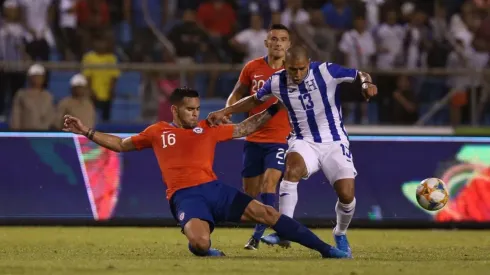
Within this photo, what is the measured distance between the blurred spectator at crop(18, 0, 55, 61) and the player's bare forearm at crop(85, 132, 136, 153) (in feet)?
25.8

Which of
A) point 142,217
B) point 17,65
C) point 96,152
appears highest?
point 17,65

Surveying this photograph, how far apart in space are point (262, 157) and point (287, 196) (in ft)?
5.04

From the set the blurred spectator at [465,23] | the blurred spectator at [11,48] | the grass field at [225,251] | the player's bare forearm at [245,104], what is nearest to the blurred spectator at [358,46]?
the blurred spectator at [465,23]

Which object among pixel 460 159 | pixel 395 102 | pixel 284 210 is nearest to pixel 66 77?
pixel 395 102

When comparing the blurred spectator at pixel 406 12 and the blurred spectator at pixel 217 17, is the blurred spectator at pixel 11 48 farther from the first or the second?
the blurred spectator at pixel 406 12

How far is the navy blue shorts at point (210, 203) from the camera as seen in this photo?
998 cm

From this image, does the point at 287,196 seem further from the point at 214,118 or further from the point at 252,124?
the point at 214,118

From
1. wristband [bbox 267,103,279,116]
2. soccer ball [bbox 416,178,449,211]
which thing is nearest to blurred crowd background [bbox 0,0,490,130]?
soccer ball [bbox 416,178,449,211]

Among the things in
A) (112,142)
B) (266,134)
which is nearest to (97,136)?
(112,142)

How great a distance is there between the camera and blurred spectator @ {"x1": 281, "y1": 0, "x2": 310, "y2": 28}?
1853 centimetres

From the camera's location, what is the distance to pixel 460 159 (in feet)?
48.8

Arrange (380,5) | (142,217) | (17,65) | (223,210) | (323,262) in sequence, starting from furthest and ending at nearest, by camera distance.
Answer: (380,5)
(17,65)
(142,217)
(223,210)
(323,262)

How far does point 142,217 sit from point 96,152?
1.11 metres

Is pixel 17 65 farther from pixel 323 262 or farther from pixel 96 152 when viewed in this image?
pixel 323 262
